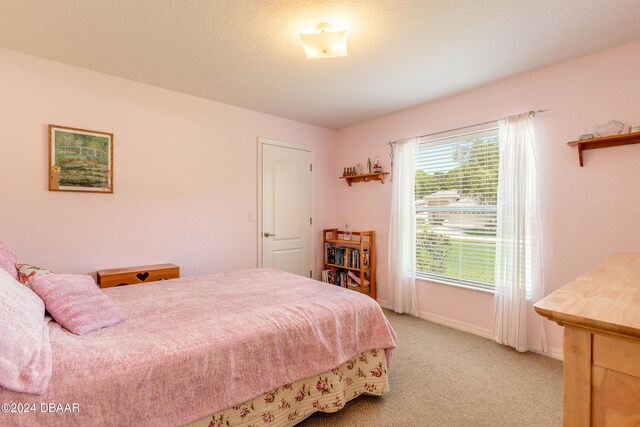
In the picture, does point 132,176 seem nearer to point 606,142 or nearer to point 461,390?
point 461,390

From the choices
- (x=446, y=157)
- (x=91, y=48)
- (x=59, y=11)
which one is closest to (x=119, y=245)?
(x=91, y=48)

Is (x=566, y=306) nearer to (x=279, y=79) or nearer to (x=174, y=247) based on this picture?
(x=279, y=79)

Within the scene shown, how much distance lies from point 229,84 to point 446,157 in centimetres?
241

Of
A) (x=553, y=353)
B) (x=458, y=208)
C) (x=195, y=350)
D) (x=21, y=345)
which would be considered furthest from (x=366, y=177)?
(x=21, y=345)

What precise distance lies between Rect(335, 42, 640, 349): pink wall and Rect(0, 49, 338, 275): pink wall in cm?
248

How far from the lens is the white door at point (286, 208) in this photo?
3869 mm

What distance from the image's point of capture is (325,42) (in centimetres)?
194

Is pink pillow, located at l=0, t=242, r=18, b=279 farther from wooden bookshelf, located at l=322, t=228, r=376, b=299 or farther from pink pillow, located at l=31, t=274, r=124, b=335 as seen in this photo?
wooden bookshelf, located at l=322, t=228, r=376, b=299

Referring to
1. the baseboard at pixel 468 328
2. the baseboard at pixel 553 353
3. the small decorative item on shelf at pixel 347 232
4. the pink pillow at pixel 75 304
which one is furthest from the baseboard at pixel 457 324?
the pink pillow at pixel 75 304

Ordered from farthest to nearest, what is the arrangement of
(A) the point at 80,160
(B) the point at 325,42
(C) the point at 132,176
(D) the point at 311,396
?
1. (C) the point at 132,176
2. (A) the point at 80,160
3. (B) the point at 325,42
4. (D) the point at 311,396

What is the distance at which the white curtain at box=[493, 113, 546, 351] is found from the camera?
2.66 metres

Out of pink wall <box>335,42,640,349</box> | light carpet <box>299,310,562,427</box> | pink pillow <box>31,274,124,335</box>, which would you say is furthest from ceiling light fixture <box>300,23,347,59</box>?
light carpet <box>299,310,562,427</box>

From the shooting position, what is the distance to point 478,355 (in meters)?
2.60

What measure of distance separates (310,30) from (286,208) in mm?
2370
